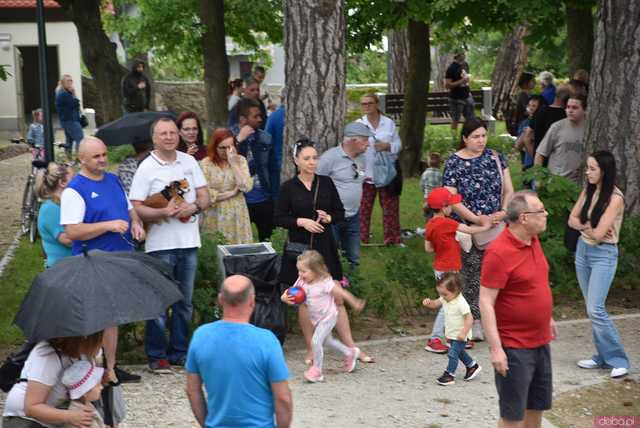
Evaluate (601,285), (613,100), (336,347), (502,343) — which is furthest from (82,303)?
(613,100)

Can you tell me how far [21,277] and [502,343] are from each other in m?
7.61

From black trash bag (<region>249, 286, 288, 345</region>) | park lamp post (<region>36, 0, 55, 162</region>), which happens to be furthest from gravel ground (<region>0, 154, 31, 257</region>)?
black trash bag (<region>249, 286, 288, 345</region>)

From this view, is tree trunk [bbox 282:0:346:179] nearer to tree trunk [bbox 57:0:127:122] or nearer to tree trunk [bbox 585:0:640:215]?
tree trunk [bbox 585:0:640:215]

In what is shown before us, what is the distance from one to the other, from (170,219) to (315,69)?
9.63 feet

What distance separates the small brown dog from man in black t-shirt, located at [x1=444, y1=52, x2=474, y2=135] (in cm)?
1708

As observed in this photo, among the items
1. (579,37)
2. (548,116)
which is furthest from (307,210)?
(579,37)

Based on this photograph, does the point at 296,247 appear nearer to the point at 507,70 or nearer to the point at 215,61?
the point at 215,61

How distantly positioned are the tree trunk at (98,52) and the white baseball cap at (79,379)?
59.7 ft

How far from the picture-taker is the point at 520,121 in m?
17.2

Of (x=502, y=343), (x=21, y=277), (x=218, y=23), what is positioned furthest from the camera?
(x=218, y=23)

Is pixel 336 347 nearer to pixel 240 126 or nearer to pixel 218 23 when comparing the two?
pixel 240 126

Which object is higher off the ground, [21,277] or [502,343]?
[502,343]

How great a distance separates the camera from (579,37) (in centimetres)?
1747

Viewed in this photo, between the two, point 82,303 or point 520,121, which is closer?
point 82,303
